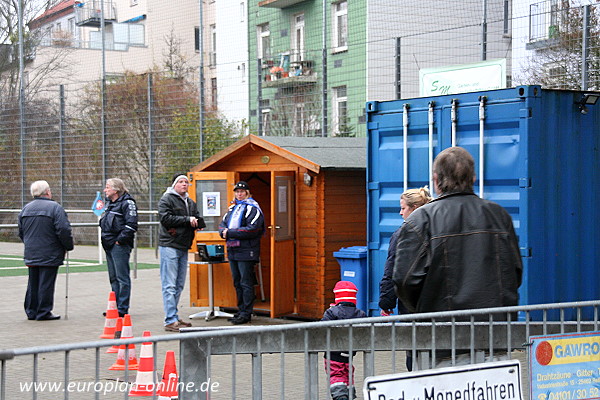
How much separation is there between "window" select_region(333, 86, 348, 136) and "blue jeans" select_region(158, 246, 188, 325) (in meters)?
7.50

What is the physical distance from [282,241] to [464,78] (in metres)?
3.18

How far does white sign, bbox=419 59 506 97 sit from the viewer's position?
970cm

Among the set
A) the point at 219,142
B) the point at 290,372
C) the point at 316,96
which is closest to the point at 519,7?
the point at 316,96

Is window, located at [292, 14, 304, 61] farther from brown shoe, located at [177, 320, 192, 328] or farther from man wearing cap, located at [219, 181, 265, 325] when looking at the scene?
brown shoe, located at [177, 320, 192, 328]

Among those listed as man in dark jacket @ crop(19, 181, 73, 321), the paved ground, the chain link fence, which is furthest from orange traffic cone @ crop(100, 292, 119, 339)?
the chain link fence

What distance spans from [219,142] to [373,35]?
252 inches

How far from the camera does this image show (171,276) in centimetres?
1077

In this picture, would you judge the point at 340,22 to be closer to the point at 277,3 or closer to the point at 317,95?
the point at 277,3

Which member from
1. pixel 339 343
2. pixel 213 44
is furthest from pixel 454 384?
pixel 213 44

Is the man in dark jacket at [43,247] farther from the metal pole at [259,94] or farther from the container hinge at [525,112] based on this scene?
the metal pole at [259,94]

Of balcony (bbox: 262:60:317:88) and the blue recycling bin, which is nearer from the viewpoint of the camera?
the blue recycling bin

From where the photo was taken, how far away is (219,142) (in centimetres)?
2052

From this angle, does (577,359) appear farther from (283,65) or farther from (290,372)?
(283,65)

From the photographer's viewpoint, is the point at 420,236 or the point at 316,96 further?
the point at 316,96
